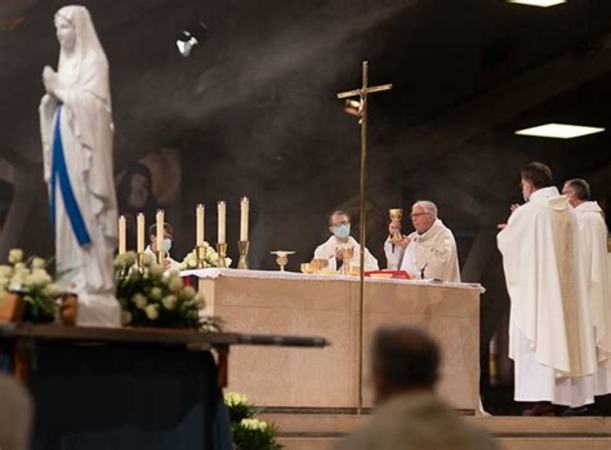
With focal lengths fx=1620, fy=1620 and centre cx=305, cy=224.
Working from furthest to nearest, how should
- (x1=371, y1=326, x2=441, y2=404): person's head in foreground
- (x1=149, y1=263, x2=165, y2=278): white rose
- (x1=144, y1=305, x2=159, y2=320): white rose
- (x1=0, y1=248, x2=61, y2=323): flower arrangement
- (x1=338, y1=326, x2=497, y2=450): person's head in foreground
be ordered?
1. (x1=149, y1=263, x2=165, y2=278): white rose
2. (x1=144, y1=305, x2=159, y2=320): white rose
3. (x1=0, y1=248, x2=61, y2=323): flower arrangement
4. (x1=371, y1=326, x2=441, y2=404): person's head in foreground
5. (x1=338, y1=326, x2=497, y2=450): person's head in foreground

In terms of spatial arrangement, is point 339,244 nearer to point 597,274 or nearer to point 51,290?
point 597,274

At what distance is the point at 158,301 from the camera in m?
7.27

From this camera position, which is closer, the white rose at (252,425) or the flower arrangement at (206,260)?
the white rose at (252,425)

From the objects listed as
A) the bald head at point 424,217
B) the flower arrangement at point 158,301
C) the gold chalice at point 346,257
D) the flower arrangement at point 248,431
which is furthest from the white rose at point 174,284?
the bald head at point 424,217

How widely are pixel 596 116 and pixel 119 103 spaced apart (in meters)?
5.80

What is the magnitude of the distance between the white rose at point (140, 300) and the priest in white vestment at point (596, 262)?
21.1ft

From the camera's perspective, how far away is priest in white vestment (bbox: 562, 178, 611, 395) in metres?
13.0

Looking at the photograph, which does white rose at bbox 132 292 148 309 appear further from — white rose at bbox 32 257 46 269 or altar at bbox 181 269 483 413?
altar at bbox 181 269 483 413

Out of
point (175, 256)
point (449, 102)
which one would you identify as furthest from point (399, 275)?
point (449, 102)

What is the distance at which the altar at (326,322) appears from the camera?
11.8 m

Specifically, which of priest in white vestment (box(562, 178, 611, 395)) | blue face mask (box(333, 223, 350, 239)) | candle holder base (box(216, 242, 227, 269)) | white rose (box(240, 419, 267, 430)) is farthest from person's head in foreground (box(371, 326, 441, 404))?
blue face mask (box(333, 223, 350, 239))

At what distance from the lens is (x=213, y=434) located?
23.6 ft

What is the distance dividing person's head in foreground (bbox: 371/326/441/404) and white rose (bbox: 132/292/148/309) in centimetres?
343

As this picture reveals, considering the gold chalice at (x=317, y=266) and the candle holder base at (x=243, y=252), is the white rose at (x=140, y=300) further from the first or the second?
the gold chalice at (x=317, y=266)
